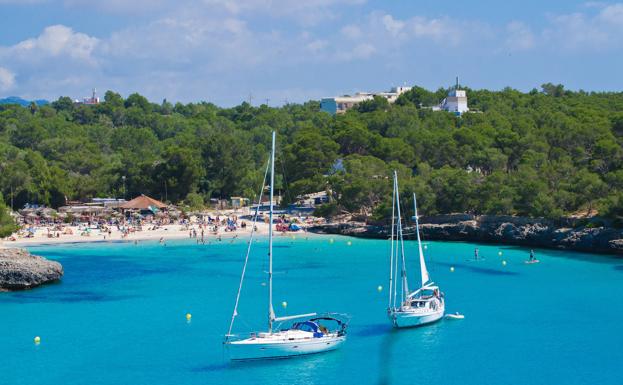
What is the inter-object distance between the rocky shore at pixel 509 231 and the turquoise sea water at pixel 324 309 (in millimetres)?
1906

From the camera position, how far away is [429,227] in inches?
2680

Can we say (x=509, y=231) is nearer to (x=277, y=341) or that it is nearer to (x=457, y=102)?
(x=277, y=341)

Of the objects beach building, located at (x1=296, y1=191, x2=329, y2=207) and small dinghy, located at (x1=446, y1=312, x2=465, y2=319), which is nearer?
small dinghy, located at (x1=446, y1=312, x2=465, y2=319)

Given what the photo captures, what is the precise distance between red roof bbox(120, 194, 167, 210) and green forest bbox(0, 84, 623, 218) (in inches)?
180

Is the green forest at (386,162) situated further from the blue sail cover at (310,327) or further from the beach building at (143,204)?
the blue sail cover at (310,327)

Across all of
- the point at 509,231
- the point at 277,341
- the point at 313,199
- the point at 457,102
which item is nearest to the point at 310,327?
the point at 277,341

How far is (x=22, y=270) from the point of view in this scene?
4584cm

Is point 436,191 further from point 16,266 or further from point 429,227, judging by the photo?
point 16,266

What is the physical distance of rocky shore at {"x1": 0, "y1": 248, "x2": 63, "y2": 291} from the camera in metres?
45.5

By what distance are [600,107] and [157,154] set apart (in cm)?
5171

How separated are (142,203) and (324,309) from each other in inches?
1661

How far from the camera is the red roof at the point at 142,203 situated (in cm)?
7825

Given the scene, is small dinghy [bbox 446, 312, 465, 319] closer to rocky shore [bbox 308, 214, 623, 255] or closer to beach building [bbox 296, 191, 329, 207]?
rocky shore [bbox 308, 214, 623, 255]

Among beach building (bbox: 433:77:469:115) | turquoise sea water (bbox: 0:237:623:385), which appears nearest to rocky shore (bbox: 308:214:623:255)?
turquoise sea water (bbox: 0:237:623:385)
